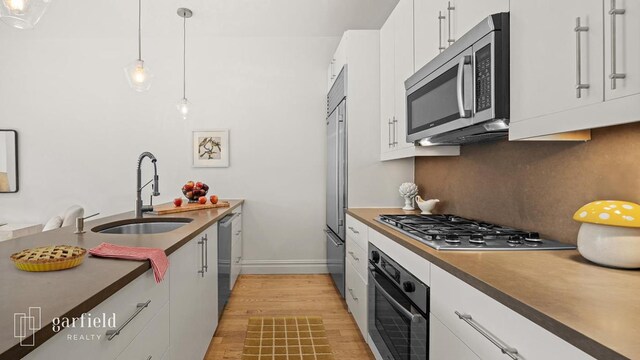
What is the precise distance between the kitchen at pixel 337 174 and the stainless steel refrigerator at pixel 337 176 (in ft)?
0.15

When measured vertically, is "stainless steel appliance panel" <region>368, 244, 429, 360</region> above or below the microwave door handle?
below

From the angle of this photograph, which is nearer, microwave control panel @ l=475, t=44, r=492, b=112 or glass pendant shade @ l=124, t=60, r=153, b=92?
microwave control panel @ l=475, t=44, r=492, b=112

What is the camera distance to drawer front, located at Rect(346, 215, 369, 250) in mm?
2388

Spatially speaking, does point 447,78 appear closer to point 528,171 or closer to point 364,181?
point 528,171

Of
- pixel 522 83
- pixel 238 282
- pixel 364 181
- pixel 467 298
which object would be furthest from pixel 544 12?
pixel 238 282

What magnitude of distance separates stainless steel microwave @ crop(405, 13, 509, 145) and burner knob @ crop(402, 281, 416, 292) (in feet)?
2.34

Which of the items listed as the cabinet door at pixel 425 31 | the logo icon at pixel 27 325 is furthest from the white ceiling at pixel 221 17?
the logo icon at pixel 27 325

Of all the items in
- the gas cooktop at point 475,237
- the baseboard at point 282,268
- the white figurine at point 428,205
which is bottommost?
the baseboard at point 282,268

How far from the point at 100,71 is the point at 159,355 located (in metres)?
3.99

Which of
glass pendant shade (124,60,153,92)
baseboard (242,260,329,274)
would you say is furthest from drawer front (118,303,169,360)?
baseboard (242,260,329,274)

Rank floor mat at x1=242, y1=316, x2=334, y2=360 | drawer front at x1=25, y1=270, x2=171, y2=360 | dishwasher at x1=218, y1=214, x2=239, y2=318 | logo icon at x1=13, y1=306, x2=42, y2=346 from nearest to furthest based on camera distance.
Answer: logo icon at x1=13, y1=306, x2=42, y2=346, drawer front at x1=25, y1=270, x2=171, y2=360, floor mat at x1=242, y1=316, x2=334, y2=360, dishwasher at x1=218, y1=214, x2=239, y2=318

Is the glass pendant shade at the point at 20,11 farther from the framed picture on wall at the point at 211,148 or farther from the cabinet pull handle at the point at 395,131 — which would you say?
the framed picture on wall at the point at 211,148

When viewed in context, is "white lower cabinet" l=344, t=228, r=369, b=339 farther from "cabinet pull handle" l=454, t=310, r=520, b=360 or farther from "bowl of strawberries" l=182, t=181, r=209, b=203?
"bowl of strawberries" l=182, t=181, r=209, b=203

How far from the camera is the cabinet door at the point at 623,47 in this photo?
91cm
